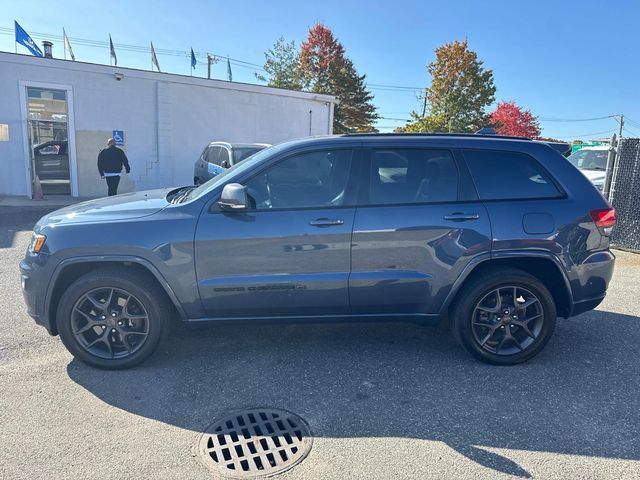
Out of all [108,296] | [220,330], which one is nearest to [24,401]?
[108,296]

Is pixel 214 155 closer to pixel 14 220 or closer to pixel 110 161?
pixel 110 161

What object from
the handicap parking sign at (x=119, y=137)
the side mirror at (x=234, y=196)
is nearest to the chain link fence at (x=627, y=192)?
the side mirror at (x=234, y=196)

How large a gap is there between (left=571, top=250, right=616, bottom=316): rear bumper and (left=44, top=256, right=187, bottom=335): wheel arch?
3.11 metres

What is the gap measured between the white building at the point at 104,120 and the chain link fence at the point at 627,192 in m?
12.2

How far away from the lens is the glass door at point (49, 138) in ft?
44.2

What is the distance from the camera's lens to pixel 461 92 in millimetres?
35156

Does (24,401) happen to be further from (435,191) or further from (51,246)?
(435,191)

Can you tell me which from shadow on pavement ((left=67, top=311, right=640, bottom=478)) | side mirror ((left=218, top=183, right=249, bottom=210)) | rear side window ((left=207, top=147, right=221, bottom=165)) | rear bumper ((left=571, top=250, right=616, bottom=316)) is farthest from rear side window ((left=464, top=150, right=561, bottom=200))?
rear side window ((left=207, top=147, right=221, bottom=165))

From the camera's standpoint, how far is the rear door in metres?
3.48

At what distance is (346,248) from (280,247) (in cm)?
49

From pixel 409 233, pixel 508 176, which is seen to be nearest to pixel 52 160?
pixel 409 233

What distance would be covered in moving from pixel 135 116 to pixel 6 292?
426 inches

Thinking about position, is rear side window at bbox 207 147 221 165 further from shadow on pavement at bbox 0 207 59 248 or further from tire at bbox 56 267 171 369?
tire at bbox 56 267 171 369

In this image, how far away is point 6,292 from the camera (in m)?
5.23
